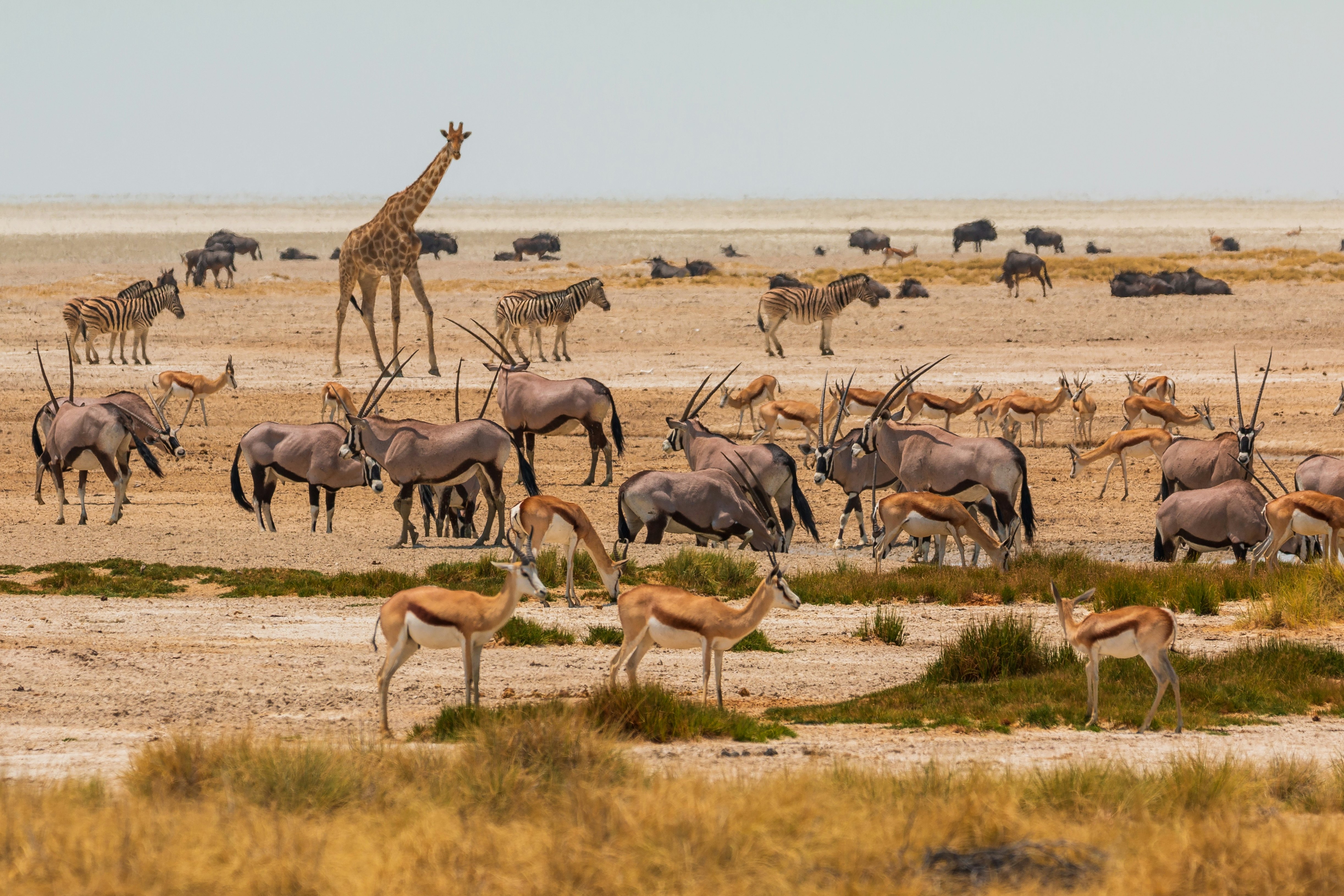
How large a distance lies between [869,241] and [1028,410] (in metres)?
47.3

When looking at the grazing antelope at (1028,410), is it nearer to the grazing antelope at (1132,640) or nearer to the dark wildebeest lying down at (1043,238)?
the grazing antelope at (1132,640)

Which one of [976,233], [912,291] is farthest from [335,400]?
[976,233]

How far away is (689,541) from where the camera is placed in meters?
15.9

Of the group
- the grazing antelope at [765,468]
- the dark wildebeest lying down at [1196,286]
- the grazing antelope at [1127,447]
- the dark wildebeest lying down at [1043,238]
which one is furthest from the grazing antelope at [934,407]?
the dark wildebeest lying down at [1043,238]

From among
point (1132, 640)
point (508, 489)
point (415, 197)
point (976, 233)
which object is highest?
point (415, 197)

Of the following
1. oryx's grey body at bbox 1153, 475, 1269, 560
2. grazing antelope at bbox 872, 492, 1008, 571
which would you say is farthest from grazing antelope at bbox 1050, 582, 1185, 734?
oryx's grey body at bbox 1153, 475, 1269, 560

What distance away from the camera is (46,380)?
16984 mm

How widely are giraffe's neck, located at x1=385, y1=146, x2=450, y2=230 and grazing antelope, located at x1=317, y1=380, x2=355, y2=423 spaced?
15.1 feet

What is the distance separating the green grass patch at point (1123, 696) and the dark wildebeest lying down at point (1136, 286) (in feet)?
95.9

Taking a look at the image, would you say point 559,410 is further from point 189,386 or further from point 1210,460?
point 1210,460

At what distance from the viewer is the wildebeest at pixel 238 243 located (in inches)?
2430

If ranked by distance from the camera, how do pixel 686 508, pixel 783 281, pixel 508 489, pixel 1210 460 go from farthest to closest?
pixel 783 281 → pixel 508 489 → pixel 1210 460 → pixel 686 508

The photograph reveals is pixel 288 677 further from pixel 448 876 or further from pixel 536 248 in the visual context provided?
pixel 536 248

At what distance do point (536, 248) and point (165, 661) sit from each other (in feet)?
189
